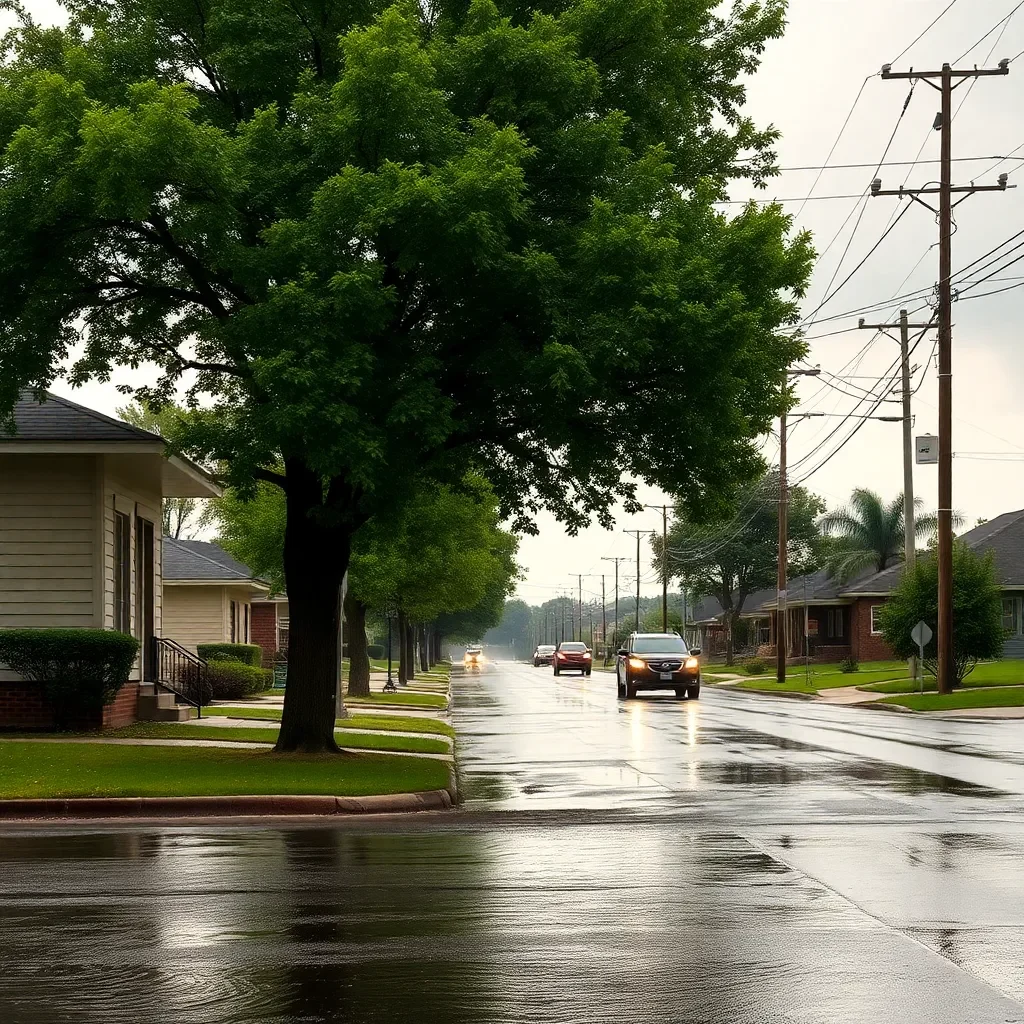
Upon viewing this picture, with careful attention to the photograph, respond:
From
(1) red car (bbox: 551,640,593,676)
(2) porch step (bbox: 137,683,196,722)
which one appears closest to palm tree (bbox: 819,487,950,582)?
(1) red car (bbox: 551,640,593,676)

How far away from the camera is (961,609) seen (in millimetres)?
42500

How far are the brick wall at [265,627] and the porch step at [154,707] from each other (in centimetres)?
3533

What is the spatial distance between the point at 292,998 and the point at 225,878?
3.90 meters

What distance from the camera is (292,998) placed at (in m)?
6.69

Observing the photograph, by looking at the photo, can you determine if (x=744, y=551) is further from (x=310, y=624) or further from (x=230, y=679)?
(x=310, y=624)

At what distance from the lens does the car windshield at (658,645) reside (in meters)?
43.9

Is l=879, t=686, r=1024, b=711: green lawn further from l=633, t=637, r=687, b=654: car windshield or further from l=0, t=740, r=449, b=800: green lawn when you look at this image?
l=0, t=740, r=449, b=800: green lawn

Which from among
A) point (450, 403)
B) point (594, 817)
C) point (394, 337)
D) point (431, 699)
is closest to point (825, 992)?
point (594, 817)

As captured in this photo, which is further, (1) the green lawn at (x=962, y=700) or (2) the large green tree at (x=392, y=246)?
(1) the green lawn at (x=962, y=700)

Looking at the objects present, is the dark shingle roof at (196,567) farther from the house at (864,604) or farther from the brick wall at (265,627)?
the house at (864,604)

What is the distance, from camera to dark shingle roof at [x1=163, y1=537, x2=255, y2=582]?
48.2 meters

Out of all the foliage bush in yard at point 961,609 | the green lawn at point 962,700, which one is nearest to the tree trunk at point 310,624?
the green lawn at point 962,700

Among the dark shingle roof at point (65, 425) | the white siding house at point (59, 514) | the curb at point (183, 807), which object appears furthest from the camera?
the white siding house at point (59, 514)

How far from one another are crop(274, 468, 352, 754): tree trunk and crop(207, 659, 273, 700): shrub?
17185mm
